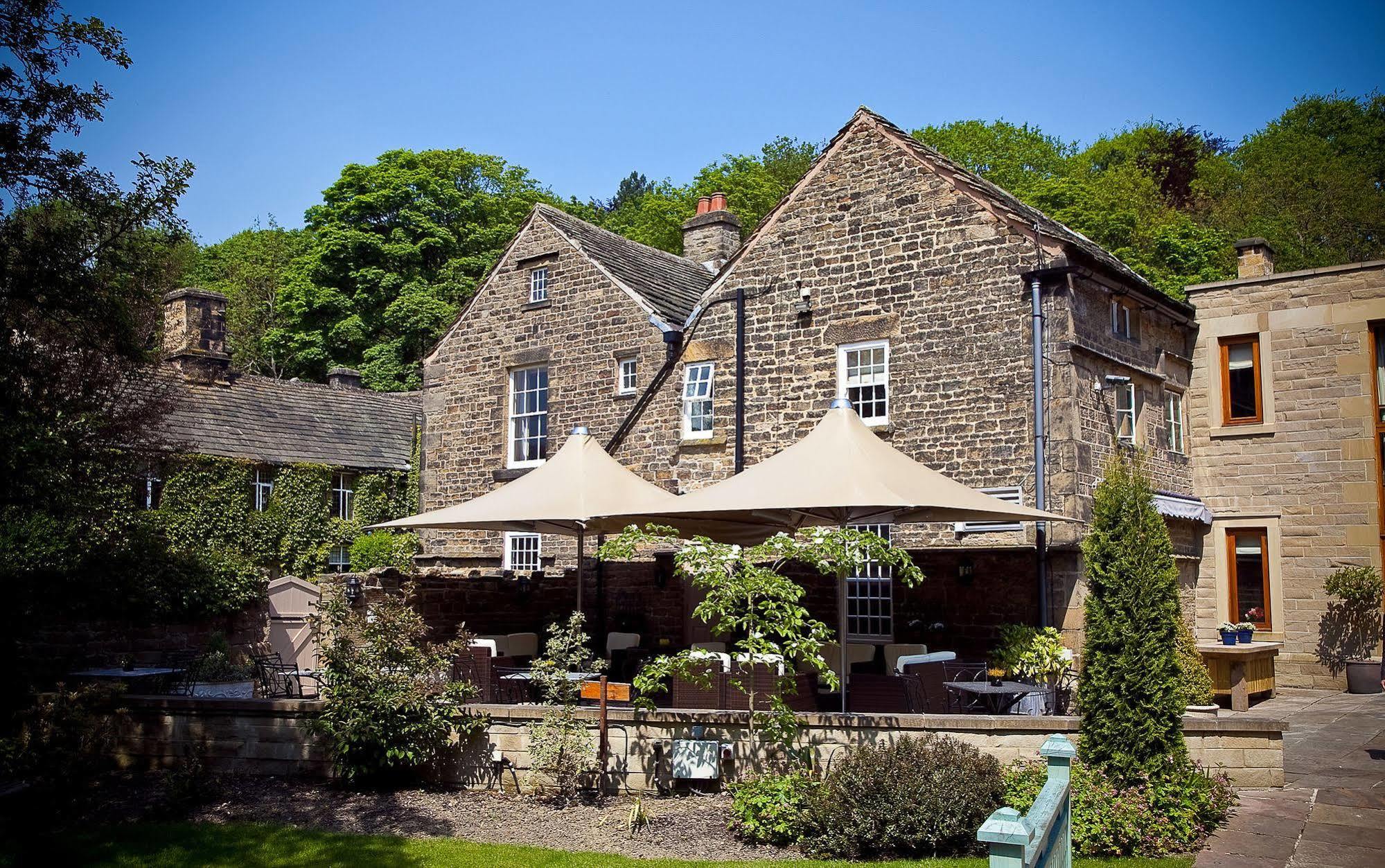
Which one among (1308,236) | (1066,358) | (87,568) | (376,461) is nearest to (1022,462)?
(1066,358)

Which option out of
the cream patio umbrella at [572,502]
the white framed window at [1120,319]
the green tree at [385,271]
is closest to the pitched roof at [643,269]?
the cream patio umbrella at [572,502]

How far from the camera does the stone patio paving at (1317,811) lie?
862cm

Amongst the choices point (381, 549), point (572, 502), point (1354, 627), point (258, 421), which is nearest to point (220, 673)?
point (381, 549)

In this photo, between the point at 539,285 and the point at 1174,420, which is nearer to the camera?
the point at 1174,420

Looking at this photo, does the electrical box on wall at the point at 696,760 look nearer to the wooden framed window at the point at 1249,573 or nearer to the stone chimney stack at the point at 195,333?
the wooden framed window at the point at 1249,573

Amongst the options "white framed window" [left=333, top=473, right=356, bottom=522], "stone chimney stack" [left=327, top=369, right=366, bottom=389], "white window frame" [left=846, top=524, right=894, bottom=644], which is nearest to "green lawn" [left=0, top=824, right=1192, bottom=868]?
"white window frame" [left=846, top=524, right=894, bottom=644]

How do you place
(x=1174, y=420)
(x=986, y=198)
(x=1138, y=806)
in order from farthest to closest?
(x=1174, y=420) → (x=986, y=198) → (x=1138, y=806)

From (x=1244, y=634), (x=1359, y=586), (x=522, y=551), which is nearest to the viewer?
(x=1244, y=634)

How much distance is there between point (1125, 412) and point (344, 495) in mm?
18515

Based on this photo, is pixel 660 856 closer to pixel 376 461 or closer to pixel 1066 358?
pixel 1066 358

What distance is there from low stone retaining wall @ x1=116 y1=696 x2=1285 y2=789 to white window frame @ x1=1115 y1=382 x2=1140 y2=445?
21.8 feet

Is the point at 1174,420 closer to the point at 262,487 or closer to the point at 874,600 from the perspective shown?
the point at 874,600

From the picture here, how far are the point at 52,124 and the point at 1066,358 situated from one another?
1288 centimetres

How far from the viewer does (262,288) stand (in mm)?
47188
